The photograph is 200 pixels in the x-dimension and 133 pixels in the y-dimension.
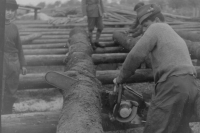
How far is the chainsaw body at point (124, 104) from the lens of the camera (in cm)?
309

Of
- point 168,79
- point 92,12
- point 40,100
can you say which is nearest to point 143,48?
point 168,79

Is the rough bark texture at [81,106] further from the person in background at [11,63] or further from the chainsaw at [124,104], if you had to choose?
the person in background at [11,63]

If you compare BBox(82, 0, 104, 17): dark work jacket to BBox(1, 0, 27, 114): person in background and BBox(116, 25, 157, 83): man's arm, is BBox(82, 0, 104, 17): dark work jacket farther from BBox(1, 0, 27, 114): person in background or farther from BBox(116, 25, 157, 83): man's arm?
BBox(116, 25, 157, 83): man's arm

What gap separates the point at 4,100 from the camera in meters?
4.43

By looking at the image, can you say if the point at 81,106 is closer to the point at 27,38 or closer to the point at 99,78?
the point at 99,78

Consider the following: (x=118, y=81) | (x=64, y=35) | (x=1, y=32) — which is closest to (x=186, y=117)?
(x=118, y=81)

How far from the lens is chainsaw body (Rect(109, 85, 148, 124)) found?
3.09 metres

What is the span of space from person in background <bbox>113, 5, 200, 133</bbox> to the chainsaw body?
241 mm

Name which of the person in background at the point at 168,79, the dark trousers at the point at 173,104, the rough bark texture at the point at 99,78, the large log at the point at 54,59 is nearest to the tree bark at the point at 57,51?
the large log at the point at 54,59

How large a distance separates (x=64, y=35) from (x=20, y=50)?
4957 millimetres

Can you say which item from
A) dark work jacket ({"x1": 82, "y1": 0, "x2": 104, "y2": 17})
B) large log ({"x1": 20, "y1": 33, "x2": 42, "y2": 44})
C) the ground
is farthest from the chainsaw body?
large log ({"x1": 20, "y1": 33, "x2": 42, "y2": 44})

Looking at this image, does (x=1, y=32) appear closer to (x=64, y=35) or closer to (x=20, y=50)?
(x=20, y=50)

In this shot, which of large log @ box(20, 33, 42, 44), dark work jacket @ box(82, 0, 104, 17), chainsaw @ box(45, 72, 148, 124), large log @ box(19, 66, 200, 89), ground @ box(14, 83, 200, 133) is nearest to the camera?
chainsaw @ box(45, 72, 148, 124)

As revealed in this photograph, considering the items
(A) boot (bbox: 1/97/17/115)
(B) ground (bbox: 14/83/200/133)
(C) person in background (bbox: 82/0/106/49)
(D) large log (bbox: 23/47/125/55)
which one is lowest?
(B) ground (bbox: 14/83/200/133)
